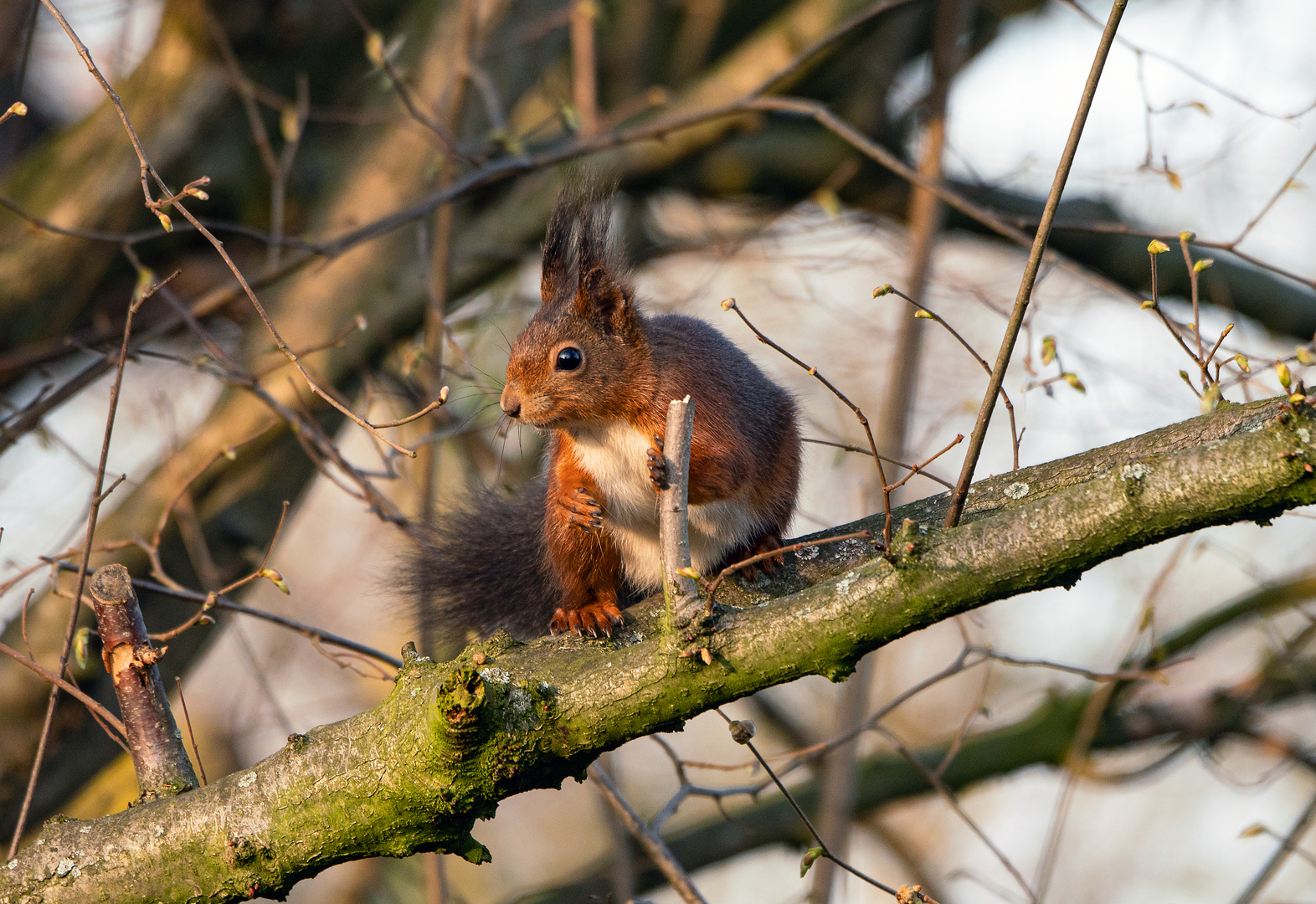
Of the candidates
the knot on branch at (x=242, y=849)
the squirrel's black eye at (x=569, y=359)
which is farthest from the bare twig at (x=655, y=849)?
the squirrel's black eye at (x=569, y=359)

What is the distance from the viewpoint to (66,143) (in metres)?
4.67

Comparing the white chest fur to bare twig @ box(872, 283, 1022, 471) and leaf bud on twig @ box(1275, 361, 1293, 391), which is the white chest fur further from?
leaf bud on twig @ box(1275, 361, 1293, 391)

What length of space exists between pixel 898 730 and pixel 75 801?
14.9 ft

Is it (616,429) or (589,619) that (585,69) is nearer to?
(616,429)

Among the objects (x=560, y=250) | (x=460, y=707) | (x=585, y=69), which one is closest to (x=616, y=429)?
(x=560, y=250)

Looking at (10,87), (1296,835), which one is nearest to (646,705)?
(1296,835)

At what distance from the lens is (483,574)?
3193 millimetres

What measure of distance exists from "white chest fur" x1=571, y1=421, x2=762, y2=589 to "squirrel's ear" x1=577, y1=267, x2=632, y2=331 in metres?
0.27

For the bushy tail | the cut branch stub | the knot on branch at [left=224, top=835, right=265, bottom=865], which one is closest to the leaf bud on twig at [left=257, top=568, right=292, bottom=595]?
the cut branch stub

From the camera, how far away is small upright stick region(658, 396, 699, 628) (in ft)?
5.89

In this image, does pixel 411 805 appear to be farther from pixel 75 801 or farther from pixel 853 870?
pixel 75 801

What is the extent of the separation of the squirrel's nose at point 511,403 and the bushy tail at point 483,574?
485mm

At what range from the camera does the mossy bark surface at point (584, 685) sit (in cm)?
164

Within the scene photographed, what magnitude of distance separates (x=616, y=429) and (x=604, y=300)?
1.10ft
